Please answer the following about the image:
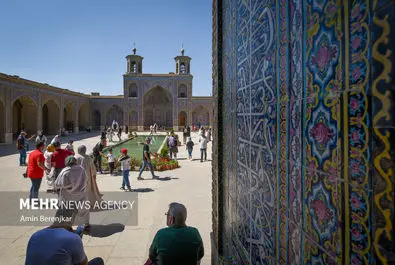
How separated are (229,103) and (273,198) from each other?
134cm

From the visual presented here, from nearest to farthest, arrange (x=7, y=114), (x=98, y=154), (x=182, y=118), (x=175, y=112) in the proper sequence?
(x=98, y=154)
(x=7, y=114)
(x=175, y=112)
(x=182, y=118)

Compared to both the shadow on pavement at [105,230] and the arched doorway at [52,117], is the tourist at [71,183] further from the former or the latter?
the arched doorway at [52,117]

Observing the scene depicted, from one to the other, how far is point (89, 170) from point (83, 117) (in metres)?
31.4

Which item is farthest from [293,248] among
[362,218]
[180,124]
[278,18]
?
[180,124]

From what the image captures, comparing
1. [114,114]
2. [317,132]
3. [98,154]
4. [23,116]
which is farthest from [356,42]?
[114,114]

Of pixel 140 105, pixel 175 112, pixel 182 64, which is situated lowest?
pixel 175 112

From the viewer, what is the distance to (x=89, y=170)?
4746mm

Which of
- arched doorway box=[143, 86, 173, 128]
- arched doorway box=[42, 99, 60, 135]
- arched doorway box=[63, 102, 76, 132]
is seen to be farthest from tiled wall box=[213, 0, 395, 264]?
arched doorway box=[143, 86, 173, 128]

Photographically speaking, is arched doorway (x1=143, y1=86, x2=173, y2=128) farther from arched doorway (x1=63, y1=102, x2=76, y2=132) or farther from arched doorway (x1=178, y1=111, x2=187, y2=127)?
arched doorway (x1=63, y1=102, x2=76, y2=132)

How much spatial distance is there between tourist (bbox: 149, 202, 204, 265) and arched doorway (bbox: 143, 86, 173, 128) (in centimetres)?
3378

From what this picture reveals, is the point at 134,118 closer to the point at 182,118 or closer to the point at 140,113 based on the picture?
→ the point at 140,113

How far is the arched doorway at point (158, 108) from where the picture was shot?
35562mm

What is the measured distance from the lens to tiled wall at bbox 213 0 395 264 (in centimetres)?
74

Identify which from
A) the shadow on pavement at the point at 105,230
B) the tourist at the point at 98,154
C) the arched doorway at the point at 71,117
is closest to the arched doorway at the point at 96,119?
the arched doorway at the point at 71,117
